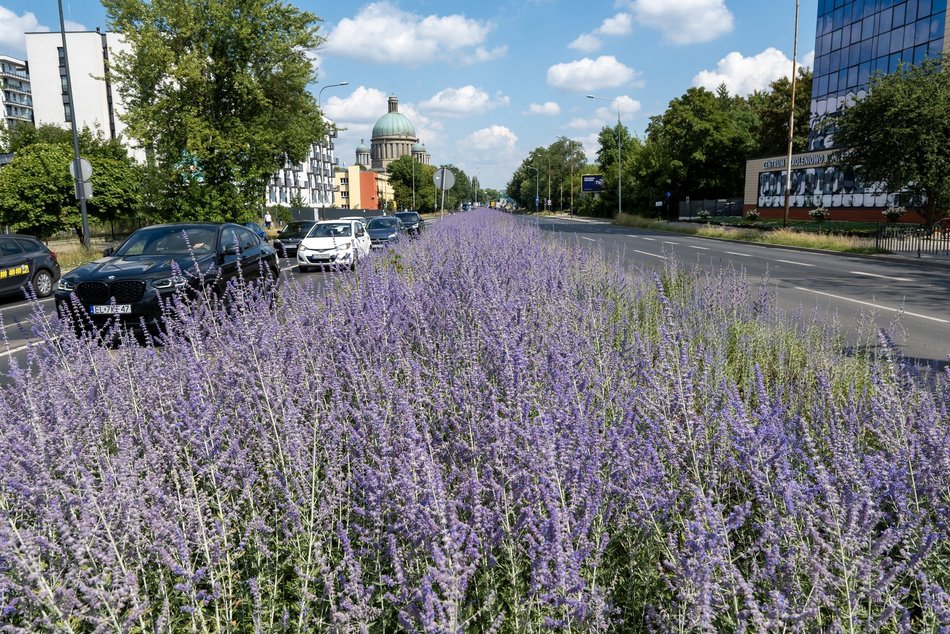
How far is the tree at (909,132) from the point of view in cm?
2527

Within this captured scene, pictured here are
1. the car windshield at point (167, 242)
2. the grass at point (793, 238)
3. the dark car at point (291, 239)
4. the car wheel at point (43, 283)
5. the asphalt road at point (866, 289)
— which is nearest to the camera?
the asphalt road at point (866, 289)

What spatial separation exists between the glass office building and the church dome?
133m

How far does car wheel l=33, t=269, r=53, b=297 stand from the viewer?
1509cm

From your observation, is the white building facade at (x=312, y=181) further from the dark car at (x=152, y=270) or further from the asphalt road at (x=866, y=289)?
the dark car at (x=152, y=270)

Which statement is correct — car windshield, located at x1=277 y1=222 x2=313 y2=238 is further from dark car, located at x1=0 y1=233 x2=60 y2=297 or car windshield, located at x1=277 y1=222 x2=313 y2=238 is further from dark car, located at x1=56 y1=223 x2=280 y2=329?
dark car, located at x1=56 y1=223 x2=280 y2=329

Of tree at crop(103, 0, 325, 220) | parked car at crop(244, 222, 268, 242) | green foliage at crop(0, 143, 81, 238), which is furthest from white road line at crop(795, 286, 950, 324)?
green foliage at crop(0, 143, 81, 238)

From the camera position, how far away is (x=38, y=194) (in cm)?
3278

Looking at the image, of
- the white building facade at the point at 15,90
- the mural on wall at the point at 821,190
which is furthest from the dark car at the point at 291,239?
the white building facade at the point at 15,90

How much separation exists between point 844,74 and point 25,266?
5370 centimetres

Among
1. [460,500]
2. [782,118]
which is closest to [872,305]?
[460,500]

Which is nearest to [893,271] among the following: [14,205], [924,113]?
[924,113]

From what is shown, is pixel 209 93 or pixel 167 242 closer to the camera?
pixel 167 242

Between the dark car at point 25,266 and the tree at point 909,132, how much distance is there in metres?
29.3

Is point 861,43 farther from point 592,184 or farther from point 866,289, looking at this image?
point 592,184
